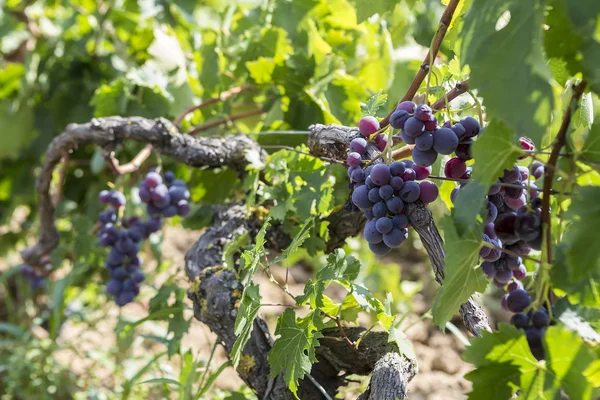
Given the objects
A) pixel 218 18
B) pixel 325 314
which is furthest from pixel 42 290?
pixel 325 314

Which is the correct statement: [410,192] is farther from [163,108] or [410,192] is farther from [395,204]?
[163,108]

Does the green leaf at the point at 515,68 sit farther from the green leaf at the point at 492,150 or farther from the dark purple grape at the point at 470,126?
the dark purple grape at the point at 470,126

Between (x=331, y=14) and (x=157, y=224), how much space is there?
91cm

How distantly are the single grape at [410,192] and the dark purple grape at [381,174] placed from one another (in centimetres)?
3

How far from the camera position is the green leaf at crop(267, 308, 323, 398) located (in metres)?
1.10

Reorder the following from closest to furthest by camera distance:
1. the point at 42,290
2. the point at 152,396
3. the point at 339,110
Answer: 1. the point at 339,110
2. the point at 152,396
3. the point at 42,290

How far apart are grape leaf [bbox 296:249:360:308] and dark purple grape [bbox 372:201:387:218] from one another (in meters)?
0.19

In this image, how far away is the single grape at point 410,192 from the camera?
38.9 inches

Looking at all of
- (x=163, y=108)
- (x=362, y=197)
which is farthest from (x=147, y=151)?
(x=362, y=197)

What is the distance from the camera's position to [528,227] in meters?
0.86

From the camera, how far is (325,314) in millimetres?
1185

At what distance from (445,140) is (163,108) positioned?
4.61 ft

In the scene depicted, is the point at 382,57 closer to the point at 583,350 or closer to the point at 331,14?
the point at 331,14

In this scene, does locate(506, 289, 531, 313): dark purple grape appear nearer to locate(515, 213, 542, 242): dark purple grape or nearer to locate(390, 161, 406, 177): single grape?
locate(515, 213, 542, 242): dark purple grape
